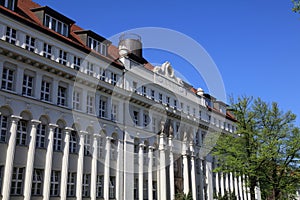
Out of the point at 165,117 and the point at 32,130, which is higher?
the point at 165,117

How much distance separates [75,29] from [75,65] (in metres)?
6.83

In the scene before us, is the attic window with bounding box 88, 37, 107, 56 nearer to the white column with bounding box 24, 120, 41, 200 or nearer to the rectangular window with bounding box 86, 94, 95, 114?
the rectangular window with bounding box 86, 94, 95, 114

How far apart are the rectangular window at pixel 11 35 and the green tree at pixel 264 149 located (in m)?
22.5

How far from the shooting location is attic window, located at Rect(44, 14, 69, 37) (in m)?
28.5

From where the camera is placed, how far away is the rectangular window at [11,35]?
950 inches

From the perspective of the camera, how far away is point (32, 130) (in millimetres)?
24562

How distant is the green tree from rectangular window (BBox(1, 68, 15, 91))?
21791 millimetres

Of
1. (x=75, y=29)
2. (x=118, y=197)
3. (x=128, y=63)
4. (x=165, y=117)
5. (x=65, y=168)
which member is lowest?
(x=118, y=197)

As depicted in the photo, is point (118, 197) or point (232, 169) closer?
point (118, 197)

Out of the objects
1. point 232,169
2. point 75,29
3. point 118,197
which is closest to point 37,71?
point 75,29

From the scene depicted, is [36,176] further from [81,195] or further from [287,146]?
[287,146]

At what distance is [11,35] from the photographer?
80.1 ft

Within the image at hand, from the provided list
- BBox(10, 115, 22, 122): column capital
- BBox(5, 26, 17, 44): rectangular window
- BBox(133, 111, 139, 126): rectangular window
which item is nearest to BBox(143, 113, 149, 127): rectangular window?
BBox(133, 111, 139, 126): rectangular window

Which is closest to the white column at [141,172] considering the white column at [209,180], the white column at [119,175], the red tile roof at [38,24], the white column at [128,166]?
the white column at [128,166]
